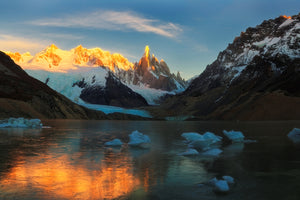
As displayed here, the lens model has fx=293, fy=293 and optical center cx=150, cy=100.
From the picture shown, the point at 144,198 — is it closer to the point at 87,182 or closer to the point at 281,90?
the point at 87,182

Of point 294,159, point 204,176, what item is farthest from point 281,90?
point 204,176

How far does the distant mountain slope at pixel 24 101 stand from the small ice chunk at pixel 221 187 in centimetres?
10327

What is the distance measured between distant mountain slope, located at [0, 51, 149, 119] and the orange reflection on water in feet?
309

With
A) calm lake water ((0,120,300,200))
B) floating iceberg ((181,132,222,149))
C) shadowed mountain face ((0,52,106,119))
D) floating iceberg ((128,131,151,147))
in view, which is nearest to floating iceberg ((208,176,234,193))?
calm lake water ((0,120,300,200))

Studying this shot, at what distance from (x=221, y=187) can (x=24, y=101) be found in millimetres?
128595

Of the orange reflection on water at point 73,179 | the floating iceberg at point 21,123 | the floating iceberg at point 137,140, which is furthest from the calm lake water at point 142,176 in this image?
the floating iceberg at point 21,123

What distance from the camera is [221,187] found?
45.0ft

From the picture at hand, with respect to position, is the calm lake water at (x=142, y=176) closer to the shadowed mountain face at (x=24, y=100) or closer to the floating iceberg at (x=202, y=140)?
the floating iceberg at (x=202, y=140)

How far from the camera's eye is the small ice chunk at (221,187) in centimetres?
1357

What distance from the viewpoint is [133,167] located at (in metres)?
19.5

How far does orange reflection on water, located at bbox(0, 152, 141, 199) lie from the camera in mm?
13145

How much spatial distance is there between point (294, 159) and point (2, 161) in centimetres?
2170

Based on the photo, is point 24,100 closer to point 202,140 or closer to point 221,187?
point 202,140

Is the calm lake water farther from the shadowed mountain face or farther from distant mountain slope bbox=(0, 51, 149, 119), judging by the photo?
the shadowed mountain face
